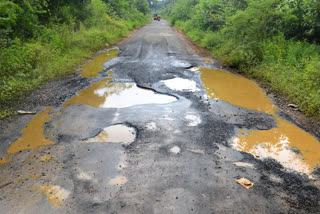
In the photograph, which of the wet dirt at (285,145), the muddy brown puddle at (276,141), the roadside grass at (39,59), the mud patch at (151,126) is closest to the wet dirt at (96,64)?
the roadside grass at (39,59)

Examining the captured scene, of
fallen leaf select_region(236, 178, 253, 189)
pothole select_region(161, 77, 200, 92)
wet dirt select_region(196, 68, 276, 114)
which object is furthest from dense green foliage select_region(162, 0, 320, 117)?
fallen leaf select_region(236, 178, 253, 189)

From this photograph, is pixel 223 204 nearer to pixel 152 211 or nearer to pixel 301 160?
pixel 152 211

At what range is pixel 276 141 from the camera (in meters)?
4.44

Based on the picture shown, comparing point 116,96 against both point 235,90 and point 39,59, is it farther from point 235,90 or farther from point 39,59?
point 39,59

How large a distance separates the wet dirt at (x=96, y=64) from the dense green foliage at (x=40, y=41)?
0.49 metres

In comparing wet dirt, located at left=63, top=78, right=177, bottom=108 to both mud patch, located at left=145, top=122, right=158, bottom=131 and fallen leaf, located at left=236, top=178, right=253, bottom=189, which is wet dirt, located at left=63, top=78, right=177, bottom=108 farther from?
fallen leaf, located at left=236, top=178, right=253, bottom=189

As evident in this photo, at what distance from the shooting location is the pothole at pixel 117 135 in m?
4.25

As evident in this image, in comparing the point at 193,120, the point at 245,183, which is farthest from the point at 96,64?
the point at 245,183

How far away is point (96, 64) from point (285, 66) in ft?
24.2

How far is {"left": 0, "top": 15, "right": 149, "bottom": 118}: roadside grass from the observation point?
6215 millimetres

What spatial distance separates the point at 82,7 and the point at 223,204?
47.3ft

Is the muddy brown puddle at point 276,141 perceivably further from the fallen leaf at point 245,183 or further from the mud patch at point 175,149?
the mud patch at point 175,149

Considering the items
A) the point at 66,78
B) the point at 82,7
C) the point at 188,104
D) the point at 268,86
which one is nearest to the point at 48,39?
the point at 66,78

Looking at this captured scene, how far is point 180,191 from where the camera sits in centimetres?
303
